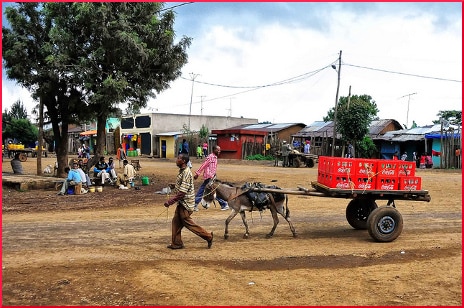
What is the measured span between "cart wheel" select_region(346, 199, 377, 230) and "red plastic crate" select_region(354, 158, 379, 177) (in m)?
1.38

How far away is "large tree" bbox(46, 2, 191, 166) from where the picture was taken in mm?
16750

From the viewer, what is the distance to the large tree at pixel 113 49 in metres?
16.8

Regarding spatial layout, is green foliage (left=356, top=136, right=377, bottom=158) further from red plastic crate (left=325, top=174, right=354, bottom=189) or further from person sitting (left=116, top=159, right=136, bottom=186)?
red plastic crate (left=325, top=174, right=354, bottom=189)

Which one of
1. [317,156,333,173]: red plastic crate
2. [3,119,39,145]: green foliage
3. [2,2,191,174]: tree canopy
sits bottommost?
[317,156,333,173]: red plastic crate

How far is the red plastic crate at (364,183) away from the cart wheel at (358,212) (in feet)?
4.14

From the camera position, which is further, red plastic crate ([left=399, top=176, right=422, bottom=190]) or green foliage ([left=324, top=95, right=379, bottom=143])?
green foliage ([left=324, top=95, right=379, bottom=143])

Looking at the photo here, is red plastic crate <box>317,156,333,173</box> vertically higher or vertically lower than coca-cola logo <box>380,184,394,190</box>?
higher

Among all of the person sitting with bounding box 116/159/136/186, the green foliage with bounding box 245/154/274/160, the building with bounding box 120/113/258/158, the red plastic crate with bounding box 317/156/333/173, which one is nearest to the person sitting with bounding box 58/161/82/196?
the person sitting with bounding box 116/159/136/186

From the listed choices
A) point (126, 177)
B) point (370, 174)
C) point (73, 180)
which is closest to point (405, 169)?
point (370, 174)

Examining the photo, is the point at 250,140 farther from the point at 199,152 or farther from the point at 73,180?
the point at 73,180

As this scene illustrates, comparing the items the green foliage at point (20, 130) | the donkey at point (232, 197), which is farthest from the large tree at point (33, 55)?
the green foliage at point (20, 130)

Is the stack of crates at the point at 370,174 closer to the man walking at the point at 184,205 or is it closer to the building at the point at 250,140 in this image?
the man walking at the point at 184,205

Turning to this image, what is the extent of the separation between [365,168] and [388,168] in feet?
1.56

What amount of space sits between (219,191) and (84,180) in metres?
9.03
